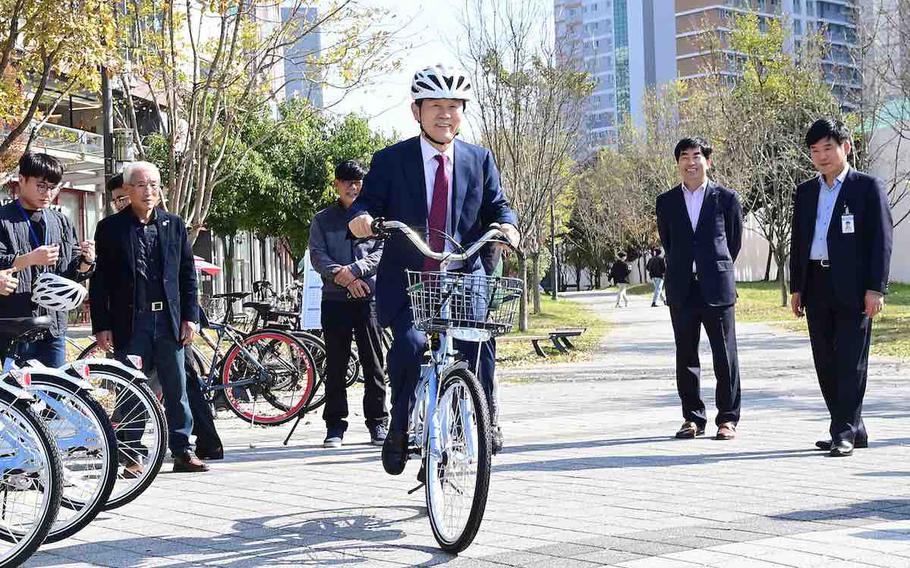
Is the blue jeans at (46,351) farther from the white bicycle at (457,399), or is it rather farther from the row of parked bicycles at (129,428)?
the white bicycle at (457,399)

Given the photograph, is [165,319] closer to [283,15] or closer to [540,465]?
[540,465]

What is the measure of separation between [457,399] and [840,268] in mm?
3687

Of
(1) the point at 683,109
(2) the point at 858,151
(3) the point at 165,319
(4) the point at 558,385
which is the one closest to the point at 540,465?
(3) the point at 165,319

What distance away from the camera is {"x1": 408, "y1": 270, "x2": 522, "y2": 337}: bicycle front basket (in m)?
5.07

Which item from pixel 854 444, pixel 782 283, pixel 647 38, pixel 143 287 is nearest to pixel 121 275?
pixel 143 287

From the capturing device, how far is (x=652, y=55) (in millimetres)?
163250

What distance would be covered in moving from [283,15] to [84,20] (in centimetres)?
475

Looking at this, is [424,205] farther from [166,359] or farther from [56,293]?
[166,359]

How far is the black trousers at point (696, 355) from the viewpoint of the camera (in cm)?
884

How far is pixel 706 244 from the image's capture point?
8.87m

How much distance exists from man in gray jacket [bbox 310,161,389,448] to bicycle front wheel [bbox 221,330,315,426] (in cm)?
145

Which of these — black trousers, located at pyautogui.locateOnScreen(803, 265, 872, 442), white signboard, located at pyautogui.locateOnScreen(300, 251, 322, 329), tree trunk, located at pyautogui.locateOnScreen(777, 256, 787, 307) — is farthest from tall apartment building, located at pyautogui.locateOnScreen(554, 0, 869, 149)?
black trousers, located at pyautogui.locateOnScreen(803, 265, 872, 442)

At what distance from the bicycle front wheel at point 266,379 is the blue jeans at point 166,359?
2867 mm

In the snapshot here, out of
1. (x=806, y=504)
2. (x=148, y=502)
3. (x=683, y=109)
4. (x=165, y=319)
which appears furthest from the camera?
(x=683, y=109)
